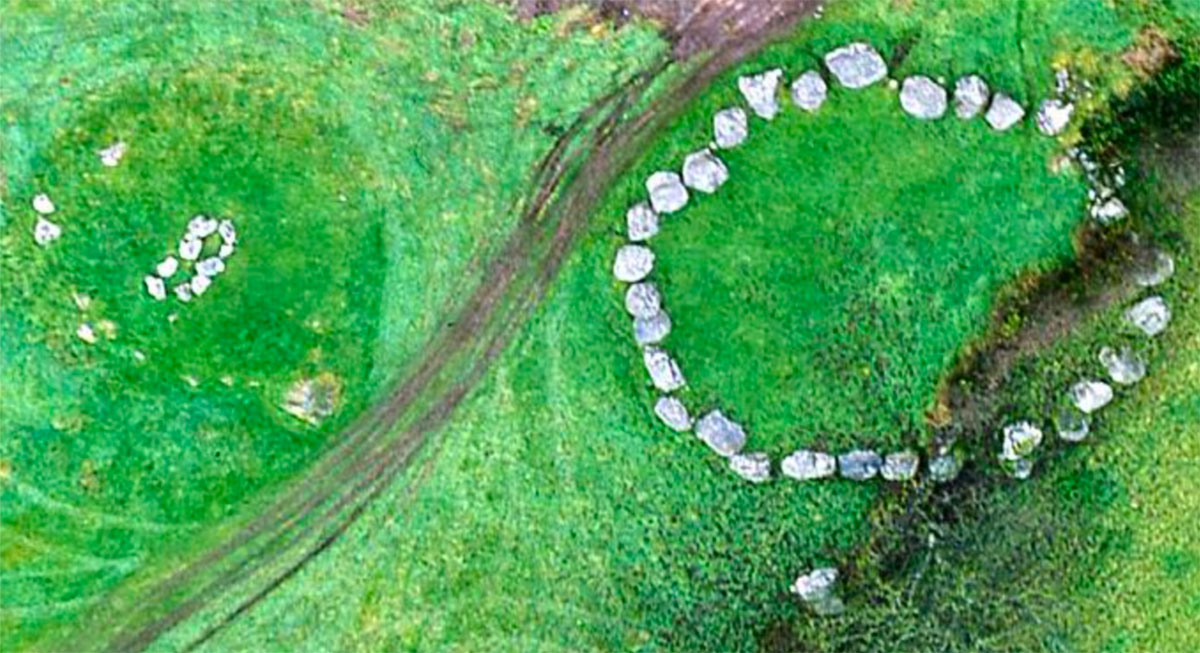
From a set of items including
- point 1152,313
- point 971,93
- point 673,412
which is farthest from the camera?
point 673,412

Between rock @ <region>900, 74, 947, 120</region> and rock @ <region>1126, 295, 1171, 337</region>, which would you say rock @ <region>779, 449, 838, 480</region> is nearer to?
rock @ <region>1126, 295, 1171, 337</region>

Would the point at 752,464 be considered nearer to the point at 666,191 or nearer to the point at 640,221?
the point at 640,221

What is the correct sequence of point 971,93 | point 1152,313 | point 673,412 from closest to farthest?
point 971,93 < point 1152,313 < point 673,412

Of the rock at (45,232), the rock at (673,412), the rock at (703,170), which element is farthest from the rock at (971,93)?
the rock at (45,232)

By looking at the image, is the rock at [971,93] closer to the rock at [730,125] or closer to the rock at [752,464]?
the rock at [730,125]

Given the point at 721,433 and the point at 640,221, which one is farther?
the point at 721,433

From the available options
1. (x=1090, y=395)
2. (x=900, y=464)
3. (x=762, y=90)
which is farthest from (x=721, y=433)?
(x=1090, y=395)

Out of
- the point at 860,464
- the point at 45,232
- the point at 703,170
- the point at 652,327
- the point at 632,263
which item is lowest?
the point at 45,232
